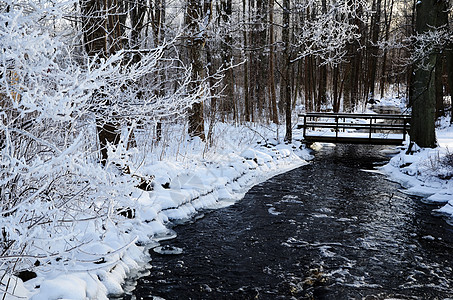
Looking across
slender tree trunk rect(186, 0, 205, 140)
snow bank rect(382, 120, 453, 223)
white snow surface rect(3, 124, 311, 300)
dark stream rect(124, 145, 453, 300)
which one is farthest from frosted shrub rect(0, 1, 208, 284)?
snow bank rect(382, 120, 453, 223)

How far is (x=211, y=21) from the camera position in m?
11.6

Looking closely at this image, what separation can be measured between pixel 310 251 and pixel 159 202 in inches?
124

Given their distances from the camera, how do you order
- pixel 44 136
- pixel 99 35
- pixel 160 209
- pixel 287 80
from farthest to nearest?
pixel 287 80 → pixel 99 35 → pixel 160 209 → pixel 44 136

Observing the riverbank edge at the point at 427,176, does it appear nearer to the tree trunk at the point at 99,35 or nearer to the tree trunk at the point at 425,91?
the tree trunk at the point at 425,91

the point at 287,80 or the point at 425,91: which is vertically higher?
the point at 287,80

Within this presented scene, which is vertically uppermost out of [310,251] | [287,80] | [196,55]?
[196,55]

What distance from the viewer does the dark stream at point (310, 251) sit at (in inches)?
198

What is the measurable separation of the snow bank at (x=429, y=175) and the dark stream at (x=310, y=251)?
0.51 meters

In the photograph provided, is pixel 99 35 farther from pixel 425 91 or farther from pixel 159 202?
pixel 425 91

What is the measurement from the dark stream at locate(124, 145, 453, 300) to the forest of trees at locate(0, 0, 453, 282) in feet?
5.89

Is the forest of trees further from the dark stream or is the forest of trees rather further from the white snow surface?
the dark stream

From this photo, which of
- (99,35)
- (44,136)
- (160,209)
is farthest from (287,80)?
(44,136)

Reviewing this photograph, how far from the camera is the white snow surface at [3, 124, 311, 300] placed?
159 inches

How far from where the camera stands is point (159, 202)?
7660 mm
